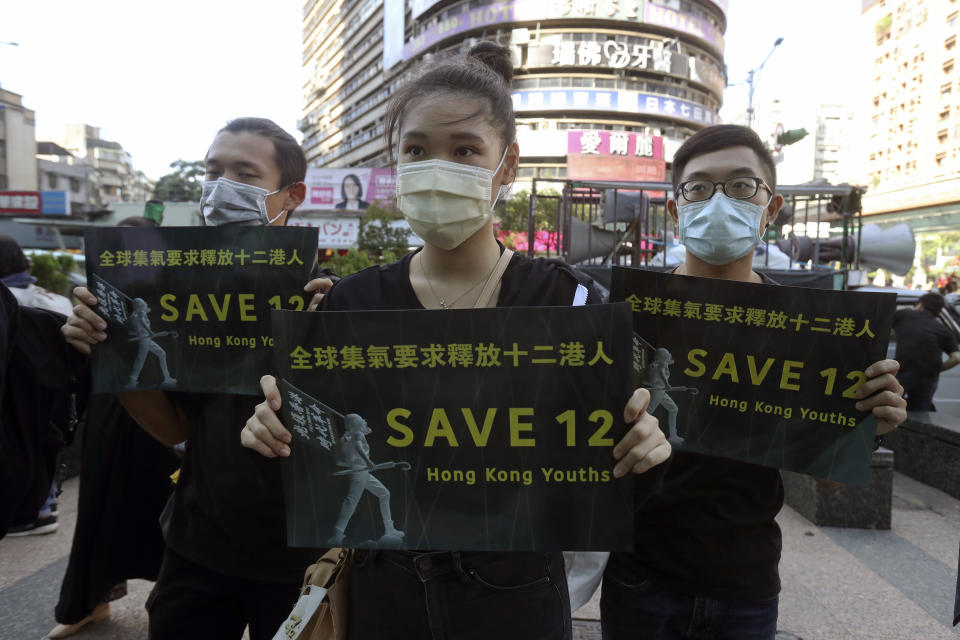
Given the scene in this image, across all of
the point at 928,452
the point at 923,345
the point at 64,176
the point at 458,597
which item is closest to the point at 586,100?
the point at 64,176

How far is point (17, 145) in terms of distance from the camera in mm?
43562

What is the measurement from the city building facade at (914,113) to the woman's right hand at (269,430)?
48208 mm

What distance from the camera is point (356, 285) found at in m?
1.42

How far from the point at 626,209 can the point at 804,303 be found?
5.70 metres

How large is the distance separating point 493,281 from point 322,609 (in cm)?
79

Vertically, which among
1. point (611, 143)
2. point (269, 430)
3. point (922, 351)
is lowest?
point (922, 351)

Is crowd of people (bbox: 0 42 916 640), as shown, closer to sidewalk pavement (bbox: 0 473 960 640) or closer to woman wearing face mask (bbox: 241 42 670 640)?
woman wearing face mask (bbox: 241 42 670 640)

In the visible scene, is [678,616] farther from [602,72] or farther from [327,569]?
[602,72]

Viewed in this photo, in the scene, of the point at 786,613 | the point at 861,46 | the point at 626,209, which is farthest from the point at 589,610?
the point at 861,46

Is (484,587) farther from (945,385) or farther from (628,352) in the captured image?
(945,385)

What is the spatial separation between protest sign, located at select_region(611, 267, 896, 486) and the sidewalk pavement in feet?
6.36

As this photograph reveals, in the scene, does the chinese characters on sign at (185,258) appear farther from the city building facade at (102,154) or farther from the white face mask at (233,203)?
the city building facade at (102,154)

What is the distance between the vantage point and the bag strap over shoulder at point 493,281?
4.67 feet

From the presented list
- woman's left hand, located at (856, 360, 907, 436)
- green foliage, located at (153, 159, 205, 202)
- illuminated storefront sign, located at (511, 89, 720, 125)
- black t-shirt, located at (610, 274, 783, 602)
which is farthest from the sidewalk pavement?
green foliage, located at (153, 159, 205, 202)
